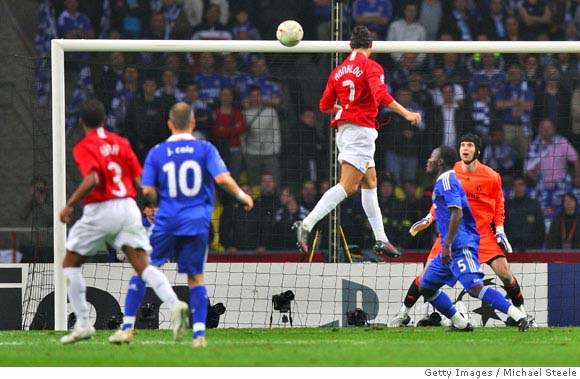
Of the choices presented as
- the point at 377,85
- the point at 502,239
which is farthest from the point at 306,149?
the point at 377,85

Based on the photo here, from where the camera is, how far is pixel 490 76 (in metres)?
17.5

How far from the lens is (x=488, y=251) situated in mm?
13680

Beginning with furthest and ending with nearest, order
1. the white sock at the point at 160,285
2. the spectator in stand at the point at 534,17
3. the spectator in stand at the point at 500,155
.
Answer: the spectator in stand at the point at 534,17 → the spectator in stand at the point at 500,155 → the white sock at the point at 160,285

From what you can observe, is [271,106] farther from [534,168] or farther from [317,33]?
[534,168]

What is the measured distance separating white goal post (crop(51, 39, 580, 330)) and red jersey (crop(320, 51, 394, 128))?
3.02 feet

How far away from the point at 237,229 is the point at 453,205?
4.30 metres

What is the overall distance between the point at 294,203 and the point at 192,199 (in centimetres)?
576

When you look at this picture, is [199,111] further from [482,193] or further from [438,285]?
[438,285]

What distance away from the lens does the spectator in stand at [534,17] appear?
1872 centimetres

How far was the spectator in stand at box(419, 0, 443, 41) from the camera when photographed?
60.7 feet

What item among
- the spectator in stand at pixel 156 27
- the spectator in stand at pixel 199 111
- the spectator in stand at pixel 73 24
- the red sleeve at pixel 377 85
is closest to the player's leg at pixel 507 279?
A: the red sleeve at pixel 377 85

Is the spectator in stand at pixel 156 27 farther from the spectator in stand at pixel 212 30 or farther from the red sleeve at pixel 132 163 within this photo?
the red sleeve at pixel 132 163

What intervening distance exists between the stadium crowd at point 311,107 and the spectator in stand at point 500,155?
0.02m

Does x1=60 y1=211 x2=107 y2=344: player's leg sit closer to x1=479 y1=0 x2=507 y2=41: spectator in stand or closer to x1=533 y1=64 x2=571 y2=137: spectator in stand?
x1=533 y1=64 x2=571 y2=137: spectator in stand
